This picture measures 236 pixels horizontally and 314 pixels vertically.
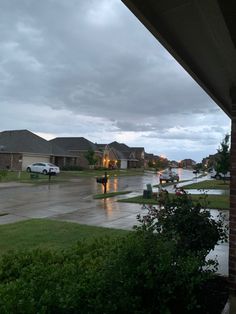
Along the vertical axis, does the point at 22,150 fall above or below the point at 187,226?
above

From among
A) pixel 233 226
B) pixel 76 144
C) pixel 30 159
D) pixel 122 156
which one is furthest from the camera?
pixel 122 156

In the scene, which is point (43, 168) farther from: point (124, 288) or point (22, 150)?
point (124, 288)

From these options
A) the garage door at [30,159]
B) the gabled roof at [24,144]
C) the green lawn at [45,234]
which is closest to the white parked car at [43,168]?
the garage door at [30,159]

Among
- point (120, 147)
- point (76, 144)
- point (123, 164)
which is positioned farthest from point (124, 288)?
point (120, 147)

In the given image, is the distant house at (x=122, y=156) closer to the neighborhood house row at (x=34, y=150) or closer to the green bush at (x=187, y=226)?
the neighborhood house row at (x=34, y=150)

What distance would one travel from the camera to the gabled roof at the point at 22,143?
55516 mm

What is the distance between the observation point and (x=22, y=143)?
56625 mm

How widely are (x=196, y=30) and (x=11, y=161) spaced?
5425cm

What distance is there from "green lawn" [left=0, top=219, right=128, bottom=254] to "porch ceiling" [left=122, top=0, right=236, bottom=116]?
18.7 ft

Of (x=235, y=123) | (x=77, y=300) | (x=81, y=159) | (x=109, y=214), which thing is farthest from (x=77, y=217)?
(x=81, y=159)

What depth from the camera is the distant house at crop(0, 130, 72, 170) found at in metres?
54.7

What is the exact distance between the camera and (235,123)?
4891 mm

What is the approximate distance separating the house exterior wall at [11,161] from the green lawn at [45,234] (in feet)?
144

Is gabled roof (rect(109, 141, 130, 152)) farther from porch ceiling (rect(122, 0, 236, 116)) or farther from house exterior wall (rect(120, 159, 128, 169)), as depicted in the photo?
porch ceiling (rect(122, 0, 236, 116))
